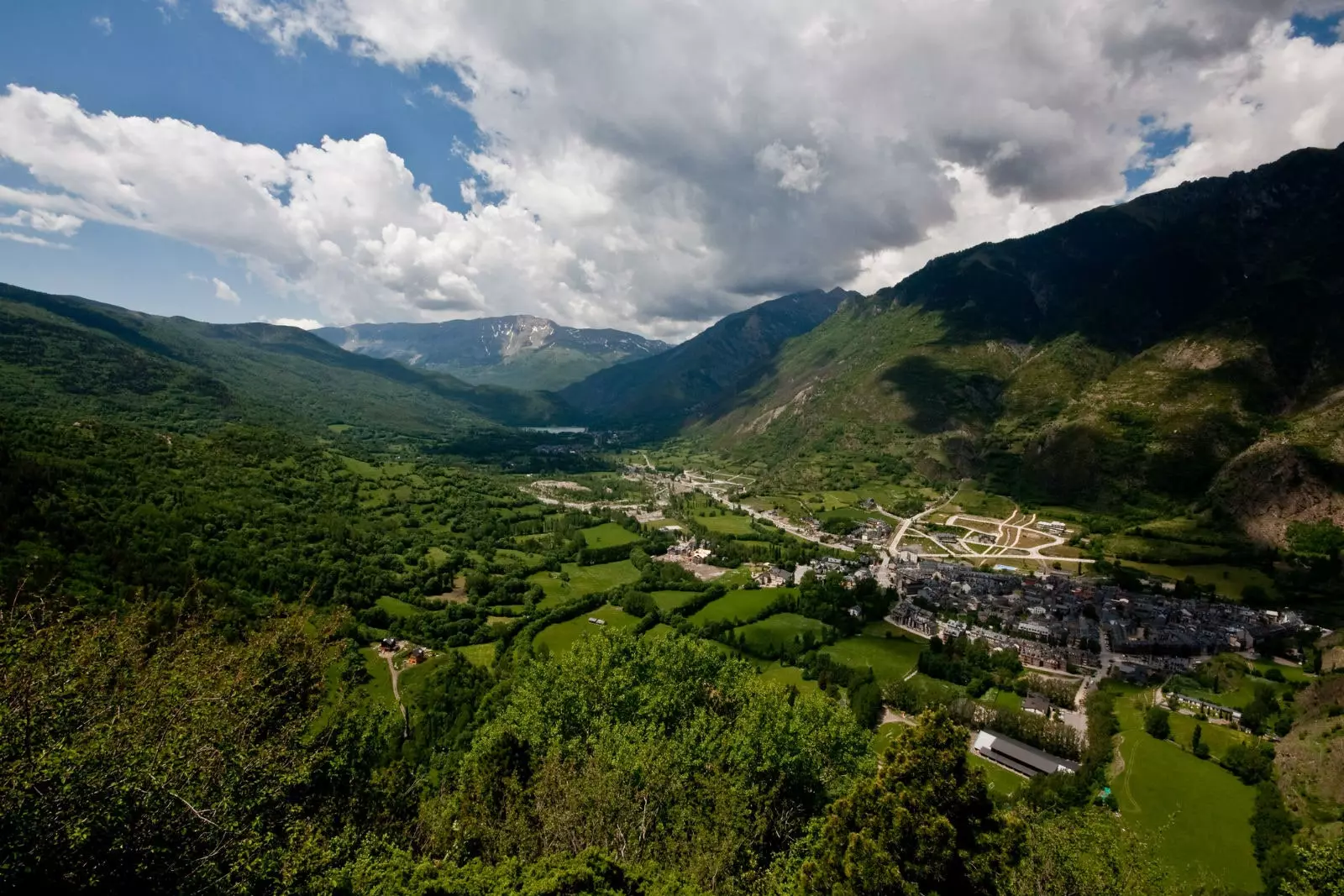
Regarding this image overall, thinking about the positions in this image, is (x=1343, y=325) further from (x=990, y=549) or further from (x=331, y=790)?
(x=331, y=790)

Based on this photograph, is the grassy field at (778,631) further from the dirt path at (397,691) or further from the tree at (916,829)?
the tree at (916,829)

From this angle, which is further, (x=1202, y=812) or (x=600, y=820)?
(x=1202, y=812)

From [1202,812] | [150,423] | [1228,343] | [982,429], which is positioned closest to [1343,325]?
[1228,343]

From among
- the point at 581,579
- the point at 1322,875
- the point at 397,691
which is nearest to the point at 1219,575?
the point at 1322,875

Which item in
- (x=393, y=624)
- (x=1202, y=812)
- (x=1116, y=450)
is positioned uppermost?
(x=1116, y=450)

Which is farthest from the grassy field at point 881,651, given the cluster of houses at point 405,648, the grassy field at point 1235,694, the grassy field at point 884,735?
the cluster of houses at point 405,648

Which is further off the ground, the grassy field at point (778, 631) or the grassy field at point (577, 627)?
the grassy field at point (778, 631)

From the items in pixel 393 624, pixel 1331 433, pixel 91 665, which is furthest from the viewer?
pixel 1331 433
